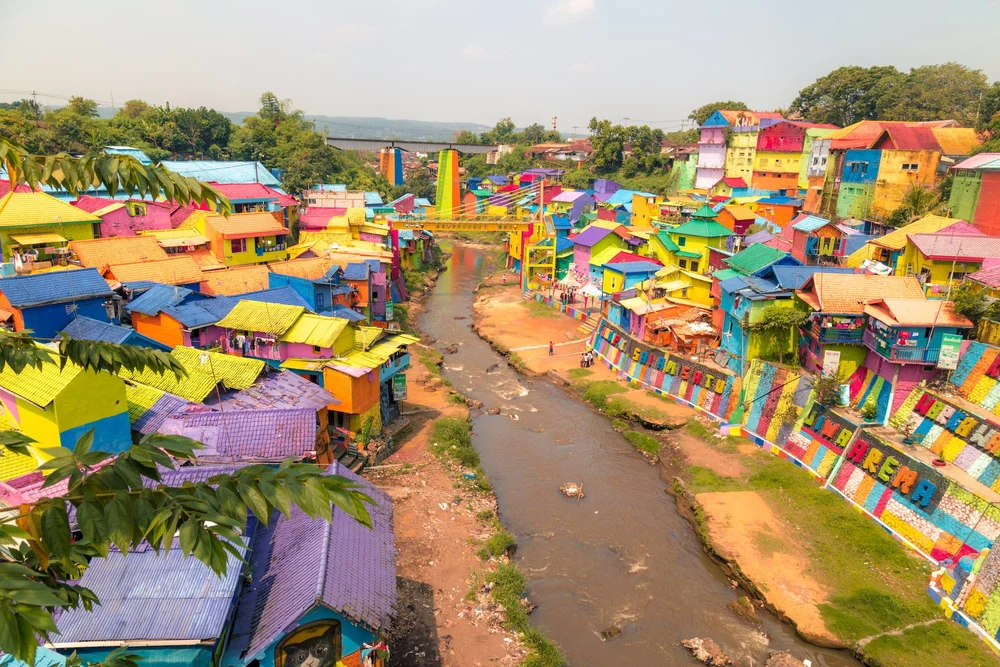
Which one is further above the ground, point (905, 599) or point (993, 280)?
point (993, 280)

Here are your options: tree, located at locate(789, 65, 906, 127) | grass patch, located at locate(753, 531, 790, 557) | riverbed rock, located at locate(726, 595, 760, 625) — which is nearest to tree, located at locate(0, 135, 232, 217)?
riverbed rock, located at locate(726, 595, 760, 625)

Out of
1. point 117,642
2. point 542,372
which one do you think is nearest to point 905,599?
point 117,642

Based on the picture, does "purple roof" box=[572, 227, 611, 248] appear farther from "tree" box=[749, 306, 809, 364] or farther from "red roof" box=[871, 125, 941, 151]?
"tree" box=[749, 306, 809, 364]

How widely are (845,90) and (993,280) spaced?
4914 cm

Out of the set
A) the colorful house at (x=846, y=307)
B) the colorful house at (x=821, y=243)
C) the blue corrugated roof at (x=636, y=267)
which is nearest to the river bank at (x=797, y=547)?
the colorful house at (x=846, y=307)

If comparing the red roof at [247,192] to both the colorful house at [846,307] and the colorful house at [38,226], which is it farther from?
the colorful house at [846,307]

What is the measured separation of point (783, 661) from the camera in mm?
14320

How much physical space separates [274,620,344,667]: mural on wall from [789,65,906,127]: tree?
65254 millimetres

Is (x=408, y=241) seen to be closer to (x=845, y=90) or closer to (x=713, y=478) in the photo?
(x=713, y=478)

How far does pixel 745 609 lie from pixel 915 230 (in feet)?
60.7

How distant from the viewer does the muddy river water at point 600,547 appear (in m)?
15.2

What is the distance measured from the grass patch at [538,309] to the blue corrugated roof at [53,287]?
1049 inches

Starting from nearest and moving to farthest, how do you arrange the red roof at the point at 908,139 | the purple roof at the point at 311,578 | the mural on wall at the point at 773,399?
the purple roof at the point at 311,578 < the mural on wall at the point at 773,399 < the red roof at the point at 908,139

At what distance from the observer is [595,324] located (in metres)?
37.8
